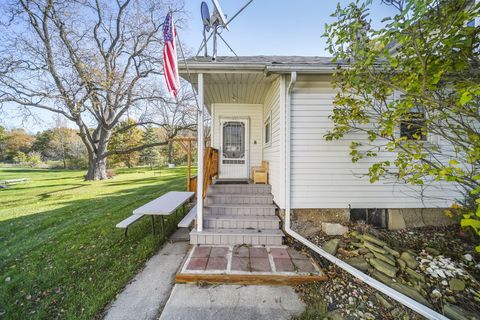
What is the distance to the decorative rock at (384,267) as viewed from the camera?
8.81ft

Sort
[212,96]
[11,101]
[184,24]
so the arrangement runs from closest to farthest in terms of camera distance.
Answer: [212,96], [11,101], [184,24]

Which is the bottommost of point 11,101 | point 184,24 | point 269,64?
point 269,64

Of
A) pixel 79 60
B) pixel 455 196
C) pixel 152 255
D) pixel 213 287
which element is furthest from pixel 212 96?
pixel 79 60

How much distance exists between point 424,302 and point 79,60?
54.6 ft

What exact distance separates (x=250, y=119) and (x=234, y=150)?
1089mm

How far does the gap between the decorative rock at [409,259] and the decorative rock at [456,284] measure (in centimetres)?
35

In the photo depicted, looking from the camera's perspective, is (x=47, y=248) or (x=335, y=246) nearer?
(x=335, y=246)

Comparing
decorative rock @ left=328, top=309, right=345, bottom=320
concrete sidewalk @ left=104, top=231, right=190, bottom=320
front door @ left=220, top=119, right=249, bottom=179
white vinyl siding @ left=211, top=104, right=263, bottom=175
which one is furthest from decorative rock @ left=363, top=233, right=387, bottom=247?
front door @ left=220, top=119, right=249, bottom=179

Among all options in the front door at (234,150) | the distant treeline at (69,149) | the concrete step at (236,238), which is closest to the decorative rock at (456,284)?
the concrete step at (236,238)

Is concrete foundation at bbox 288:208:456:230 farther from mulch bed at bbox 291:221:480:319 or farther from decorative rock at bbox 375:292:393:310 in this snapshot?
decorative rock at bbox 375:292:393:310

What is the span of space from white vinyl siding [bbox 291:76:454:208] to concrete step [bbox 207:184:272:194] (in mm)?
957

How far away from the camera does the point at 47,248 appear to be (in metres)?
3.63

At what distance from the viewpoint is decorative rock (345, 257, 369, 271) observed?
2844 mm

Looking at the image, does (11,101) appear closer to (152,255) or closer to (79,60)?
(79,60)
